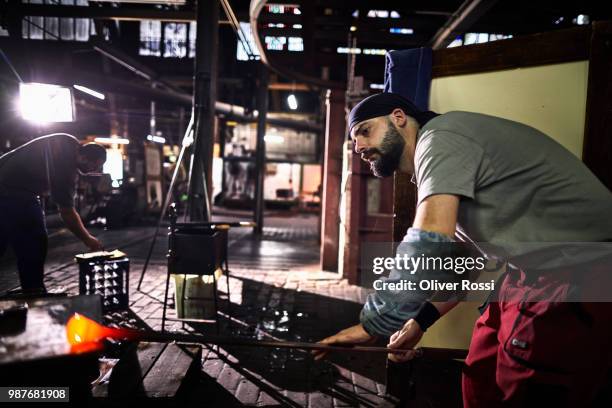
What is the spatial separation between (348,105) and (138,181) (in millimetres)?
11749

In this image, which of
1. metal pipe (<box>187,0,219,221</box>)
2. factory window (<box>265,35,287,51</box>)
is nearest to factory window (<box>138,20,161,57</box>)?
factory window (<box>265,35,287,51</box>)

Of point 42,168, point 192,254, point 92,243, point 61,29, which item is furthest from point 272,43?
point 61,29

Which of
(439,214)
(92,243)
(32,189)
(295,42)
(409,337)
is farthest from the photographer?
(295,42)

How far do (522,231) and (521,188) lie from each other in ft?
0.71

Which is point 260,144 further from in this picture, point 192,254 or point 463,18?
point 192,254

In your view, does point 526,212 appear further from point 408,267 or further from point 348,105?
point 348,105

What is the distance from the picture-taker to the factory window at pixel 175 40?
22016mm

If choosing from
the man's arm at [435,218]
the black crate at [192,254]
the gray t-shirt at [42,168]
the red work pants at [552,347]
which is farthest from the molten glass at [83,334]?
the gray t-shirt at [42,168]

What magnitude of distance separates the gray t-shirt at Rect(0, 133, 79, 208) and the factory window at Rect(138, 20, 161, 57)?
1968 centimetres

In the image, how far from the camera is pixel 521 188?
1836 mm

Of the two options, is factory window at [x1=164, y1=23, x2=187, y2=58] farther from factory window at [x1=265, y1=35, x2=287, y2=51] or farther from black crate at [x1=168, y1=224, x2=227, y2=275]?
black crate at [x1=168, y1=224, x2=227, y2=275]

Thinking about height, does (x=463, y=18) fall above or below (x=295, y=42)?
below

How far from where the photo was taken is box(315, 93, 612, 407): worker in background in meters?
1.73

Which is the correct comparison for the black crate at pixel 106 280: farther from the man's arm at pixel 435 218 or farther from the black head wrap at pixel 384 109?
the man's arm at pixel 435 218
